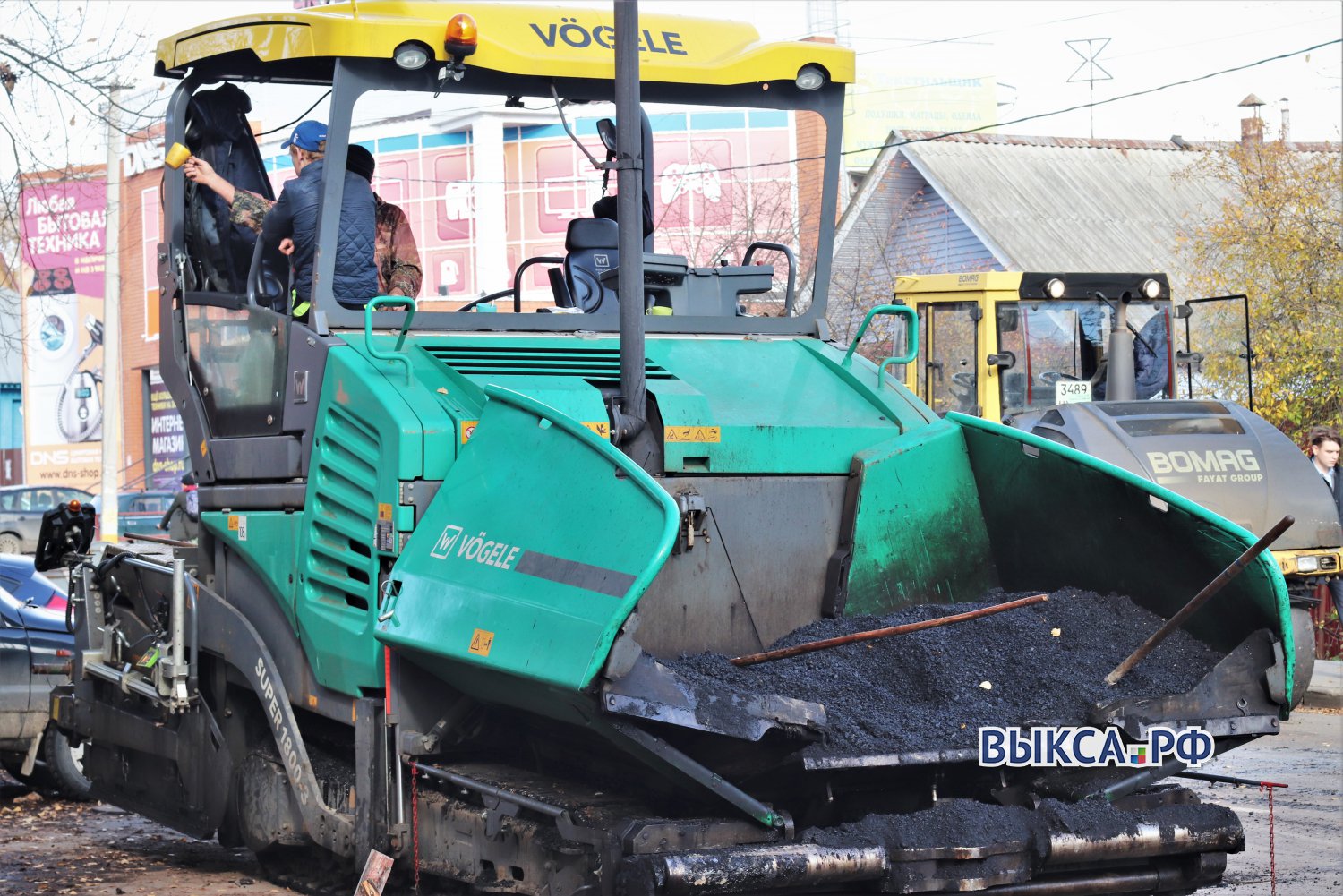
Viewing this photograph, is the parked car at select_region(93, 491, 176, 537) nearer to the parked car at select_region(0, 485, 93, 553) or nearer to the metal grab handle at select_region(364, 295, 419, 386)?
the parked car at select_region(0, 485, 93, 553)

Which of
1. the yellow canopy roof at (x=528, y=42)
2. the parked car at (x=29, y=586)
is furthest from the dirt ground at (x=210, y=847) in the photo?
the yellow canopy roof at (x=528, y=42)

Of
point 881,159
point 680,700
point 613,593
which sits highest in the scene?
point 881,159

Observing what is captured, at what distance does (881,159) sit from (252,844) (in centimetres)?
2291

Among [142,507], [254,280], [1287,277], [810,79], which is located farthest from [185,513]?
[142,507]

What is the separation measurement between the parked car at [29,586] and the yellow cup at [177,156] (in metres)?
3.84

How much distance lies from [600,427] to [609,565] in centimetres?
104

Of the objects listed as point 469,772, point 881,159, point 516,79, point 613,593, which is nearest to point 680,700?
point 613,593

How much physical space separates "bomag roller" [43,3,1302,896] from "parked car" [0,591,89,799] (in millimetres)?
2009

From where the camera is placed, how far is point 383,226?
275 inches

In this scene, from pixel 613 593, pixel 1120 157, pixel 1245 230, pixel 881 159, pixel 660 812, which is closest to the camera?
pixel 613 593

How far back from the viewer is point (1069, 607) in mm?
5547

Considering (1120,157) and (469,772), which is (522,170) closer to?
(469,772)

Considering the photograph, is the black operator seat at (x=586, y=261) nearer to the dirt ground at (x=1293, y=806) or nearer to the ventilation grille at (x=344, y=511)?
the ventilation grille at (x=344, y=511)

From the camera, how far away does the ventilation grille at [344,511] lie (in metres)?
5.59
